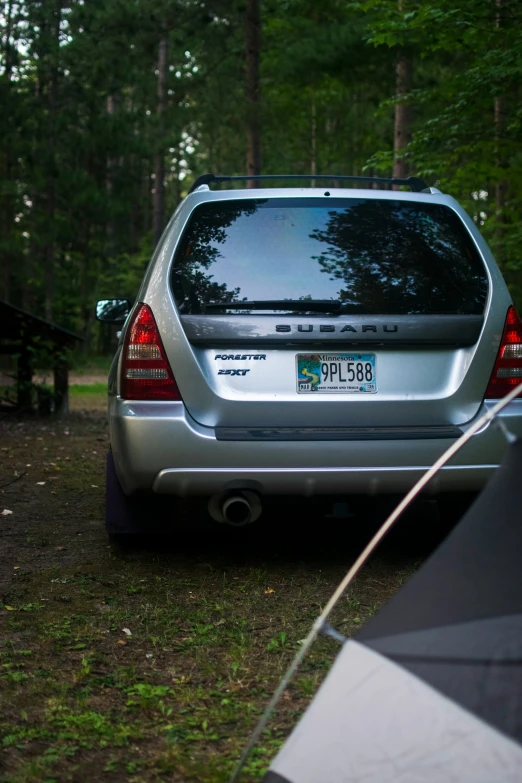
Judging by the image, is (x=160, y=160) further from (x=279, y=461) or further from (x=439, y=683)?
(x=439, y=683)

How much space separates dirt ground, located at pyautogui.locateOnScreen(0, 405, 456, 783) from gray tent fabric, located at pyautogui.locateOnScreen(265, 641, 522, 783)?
424mm

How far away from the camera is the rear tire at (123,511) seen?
199 inches

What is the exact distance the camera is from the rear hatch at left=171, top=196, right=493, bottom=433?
4.51 m

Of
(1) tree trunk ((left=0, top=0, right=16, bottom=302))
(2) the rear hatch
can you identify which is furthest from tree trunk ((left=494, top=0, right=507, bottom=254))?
(1) tree trunk ((left=0, top=0, right=16, bottom=302))

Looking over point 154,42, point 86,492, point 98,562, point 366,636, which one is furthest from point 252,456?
point 154,42

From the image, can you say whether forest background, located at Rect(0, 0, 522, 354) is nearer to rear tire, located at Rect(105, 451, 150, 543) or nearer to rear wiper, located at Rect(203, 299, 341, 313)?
rear wiper, located at Rect(203, 299, 341, 313)

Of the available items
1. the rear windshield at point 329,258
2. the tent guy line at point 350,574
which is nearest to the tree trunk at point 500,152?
the rear windshield at point 329,258

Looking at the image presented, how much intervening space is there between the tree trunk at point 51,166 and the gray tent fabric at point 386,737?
27287mm

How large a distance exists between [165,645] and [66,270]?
42.4 meters

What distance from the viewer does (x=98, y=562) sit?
16.9 feet

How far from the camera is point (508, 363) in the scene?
461 cm

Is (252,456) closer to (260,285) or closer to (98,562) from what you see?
(260,285)

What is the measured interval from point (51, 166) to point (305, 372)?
1098 inches

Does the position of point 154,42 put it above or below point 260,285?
above
